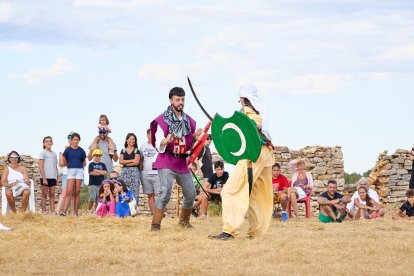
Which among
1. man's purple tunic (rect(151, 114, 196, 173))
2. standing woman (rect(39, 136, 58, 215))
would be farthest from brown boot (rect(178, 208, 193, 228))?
standing woman (rect(39, 136, 58, 215))

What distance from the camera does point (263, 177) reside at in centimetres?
1260

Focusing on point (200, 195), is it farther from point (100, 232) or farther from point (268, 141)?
point (268, 141)

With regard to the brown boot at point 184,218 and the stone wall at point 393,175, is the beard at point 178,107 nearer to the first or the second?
the brown boot at point 184,218

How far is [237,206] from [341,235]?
194 centimetres

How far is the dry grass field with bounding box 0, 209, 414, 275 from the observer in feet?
33.6

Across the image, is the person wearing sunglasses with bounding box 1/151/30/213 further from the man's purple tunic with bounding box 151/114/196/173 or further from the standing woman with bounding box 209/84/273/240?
the standing woman with bounding box 209/84/273/240

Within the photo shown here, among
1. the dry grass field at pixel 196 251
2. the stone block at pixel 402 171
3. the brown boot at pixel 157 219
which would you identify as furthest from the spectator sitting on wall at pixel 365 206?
the stone block at pixel 402 171

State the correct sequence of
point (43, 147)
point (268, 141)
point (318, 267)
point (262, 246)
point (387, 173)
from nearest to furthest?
point (318, 267), point (262, 246), point (268, 141), point (43, 147), point (387, 173)

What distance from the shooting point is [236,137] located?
12.4 m

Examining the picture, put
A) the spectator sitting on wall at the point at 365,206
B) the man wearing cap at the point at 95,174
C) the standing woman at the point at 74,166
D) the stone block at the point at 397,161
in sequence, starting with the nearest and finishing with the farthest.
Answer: the spectator sitting on wall at the point at 365,206
the standing woman at the point at 74,166
the man wearing cap at the point at 95,174
the stone block at the point at 397,161

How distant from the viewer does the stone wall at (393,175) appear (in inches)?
970

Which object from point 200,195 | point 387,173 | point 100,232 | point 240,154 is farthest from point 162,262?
point 387,173

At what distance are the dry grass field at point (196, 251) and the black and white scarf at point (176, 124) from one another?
1.40 meters

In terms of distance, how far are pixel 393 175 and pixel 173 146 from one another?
12.5m
